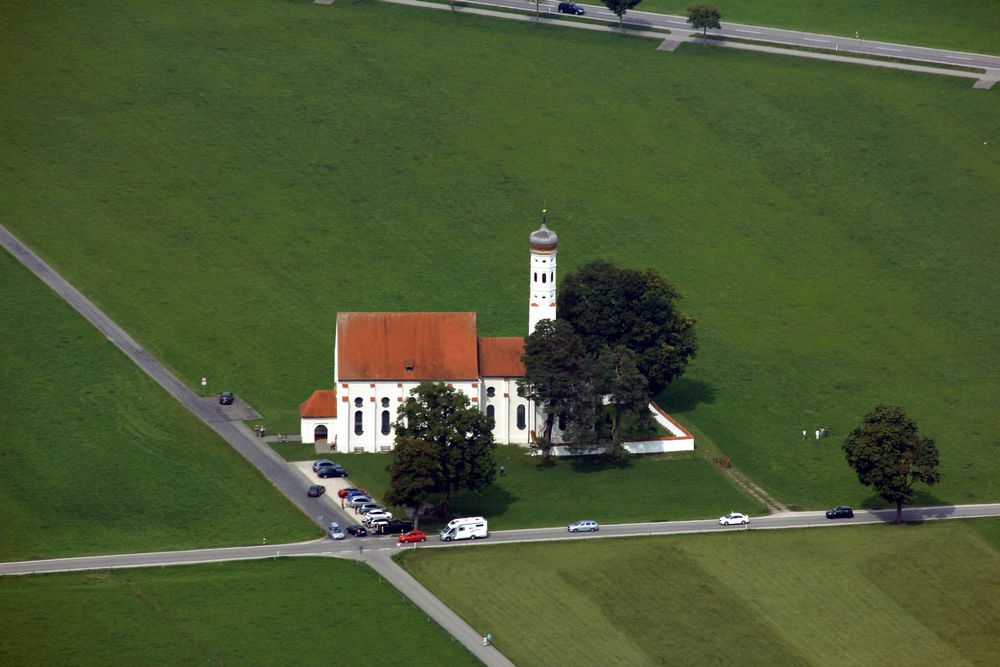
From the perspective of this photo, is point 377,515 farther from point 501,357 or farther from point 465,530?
point 501,357

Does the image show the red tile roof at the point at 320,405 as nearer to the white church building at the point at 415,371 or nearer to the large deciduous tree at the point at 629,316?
the white church building at the point at 415,371

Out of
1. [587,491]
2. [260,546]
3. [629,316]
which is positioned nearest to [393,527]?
[260,546]

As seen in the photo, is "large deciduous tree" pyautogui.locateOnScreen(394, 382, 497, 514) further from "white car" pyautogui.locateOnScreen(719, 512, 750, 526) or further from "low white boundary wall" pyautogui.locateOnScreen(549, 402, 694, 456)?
"white car" pyautogui.locateOnScreen(719, 512, 750, 526)

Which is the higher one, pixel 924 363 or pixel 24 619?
pixel 924 363

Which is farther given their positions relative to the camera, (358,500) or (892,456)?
(358,500)

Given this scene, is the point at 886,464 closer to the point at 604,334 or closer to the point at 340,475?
the point at 604,334

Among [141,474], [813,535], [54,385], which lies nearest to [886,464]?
[813,535]
